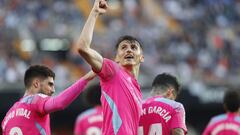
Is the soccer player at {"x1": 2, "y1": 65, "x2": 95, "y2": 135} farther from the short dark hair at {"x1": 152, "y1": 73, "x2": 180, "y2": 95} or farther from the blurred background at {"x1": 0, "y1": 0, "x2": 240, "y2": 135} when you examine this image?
the blurred background at {"x1": 0, "y1": 0, "x2": 240, "y2": 135}

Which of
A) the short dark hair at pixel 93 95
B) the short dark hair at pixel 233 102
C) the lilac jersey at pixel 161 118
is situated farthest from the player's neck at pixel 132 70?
the short dark hair at pixel 93 95

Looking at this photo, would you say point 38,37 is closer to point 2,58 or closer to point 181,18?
point 2,58

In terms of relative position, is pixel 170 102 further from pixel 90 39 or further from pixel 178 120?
pixel 90 39

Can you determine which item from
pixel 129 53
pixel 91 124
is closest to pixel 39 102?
pixel 129 53

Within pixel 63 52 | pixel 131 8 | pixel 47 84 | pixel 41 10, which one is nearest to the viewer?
pixel 47 84

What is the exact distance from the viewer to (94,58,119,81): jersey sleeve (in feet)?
22.9

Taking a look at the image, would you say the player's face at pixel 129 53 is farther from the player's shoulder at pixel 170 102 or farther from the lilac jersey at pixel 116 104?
the player's shoulder at pixel 170 102

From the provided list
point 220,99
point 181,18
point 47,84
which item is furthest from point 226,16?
point 47,84

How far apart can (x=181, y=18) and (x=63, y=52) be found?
452 centimetres

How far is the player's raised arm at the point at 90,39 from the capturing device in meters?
6.63

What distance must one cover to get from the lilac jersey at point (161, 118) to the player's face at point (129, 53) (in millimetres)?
554

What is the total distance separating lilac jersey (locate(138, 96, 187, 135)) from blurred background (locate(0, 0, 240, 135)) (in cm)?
969

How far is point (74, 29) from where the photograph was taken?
2030 cm

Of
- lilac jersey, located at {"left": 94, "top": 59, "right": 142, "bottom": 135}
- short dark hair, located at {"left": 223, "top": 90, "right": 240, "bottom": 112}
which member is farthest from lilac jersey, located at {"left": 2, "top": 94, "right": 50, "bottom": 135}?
short dark hair, located at {"left": 223, "top": 90, "right": 240, "bottom": 112}
